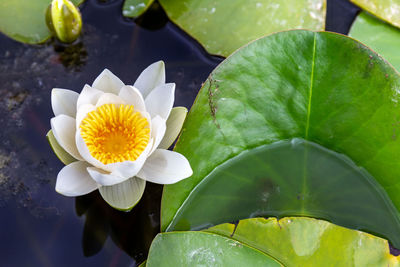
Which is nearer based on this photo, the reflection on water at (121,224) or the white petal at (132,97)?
the white petal at (132,97)

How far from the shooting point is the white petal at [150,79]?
1704mm

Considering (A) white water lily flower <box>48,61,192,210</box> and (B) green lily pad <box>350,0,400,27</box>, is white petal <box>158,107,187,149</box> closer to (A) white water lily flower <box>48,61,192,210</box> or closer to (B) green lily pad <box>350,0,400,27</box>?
(A) white water lily flower <box>48,61,192,210</box>

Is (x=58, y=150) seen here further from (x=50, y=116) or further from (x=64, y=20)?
(x=64, y=20)

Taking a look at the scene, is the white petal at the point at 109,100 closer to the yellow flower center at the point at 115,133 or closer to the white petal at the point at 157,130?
the yellow flower center at the point at 115,133

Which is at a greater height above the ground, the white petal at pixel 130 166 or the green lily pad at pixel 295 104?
the green lily pad at pixel 295 104

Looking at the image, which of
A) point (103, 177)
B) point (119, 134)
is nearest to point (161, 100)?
point (119, 134)

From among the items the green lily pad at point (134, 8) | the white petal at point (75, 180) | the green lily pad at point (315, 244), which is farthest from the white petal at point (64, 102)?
the green lily pad at point (315, 244)

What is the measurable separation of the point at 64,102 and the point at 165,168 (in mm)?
489

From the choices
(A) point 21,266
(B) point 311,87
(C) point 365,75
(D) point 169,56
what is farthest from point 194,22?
(A) point 21,266

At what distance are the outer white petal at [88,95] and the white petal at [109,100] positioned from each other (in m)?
0.02

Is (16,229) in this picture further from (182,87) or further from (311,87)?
(311,87)

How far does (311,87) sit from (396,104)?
1.14 ft

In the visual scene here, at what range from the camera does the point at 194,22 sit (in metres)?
2.10

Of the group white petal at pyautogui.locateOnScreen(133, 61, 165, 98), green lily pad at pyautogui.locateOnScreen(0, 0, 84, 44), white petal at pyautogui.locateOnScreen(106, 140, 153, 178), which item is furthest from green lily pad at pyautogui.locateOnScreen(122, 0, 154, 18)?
white petal at pyautogui.locateOnScreen(106, 140, 153, 178)
